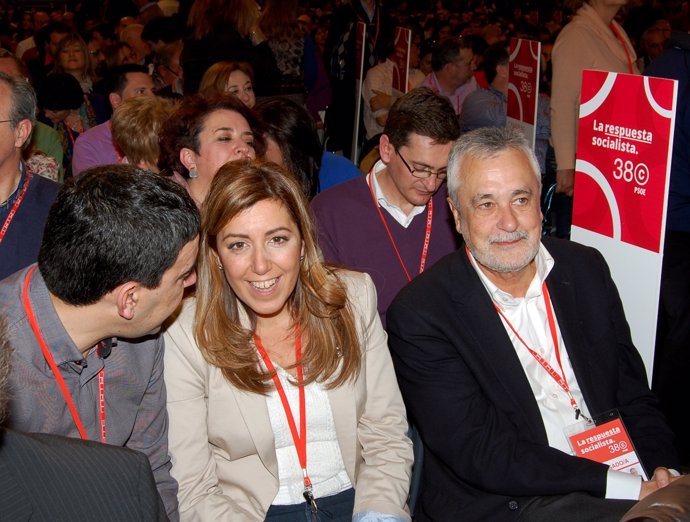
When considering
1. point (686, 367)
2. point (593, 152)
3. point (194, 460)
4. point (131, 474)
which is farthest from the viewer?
point (686, 367)

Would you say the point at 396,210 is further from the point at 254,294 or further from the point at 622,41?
the point at 622,41

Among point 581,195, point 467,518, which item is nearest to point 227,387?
point 467,518

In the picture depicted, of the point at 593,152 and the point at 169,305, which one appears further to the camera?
the point at 593,152

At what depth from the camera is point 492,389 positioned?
251 cm

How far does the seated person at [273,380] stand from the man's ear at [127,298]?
14.5 inches

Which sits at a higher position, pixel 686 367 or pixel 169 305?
pixel 169 305

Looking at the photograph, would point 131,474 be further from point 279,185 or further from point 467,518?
point 467,518

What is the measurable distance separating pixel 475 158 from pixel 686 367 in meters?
1.62

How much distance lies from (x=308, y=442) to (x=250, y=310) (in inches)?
17.1

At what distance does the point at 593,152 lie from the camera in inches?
129

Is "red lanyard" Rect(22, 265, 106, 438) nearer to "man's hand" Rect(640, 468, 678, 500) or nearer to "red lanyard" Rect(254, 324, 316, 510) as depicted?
"red lanyard" Rect(254, 324, 316, 510)

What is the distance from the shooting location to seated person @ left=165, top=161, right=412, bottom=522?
2428 mm

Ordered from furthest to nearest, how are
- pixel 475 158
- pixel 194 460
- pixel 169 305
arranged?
pixel 475 158
pixel 194 460
pixel 169 305

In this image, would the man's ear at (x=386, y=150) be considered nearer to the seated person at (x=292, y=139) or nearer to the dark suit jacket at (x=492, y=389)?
the seated person at (x=292, y=139)
